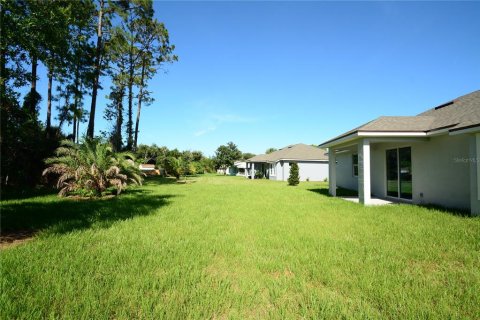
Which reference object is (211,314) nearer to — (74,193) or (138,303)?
(138,303)

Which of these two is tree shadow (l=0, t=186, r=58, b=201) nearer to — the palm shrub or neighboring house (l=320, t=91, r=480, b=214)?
the palm shrub

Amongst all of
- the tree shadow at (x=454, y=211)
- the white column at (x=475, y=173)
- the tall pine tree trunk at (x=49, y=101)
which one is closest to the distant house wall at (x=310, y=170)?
the tree shadow at (x=454, y=211)

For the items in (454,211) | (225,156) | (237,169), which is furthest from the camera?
(225,156)

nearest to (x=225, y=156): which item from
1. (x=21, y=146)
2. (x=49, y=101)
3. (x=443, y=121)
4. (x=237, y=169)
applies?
(x=237, y=169)

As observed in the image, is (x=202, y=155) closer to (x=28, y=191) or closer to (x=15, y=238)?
(x=28, y=191)

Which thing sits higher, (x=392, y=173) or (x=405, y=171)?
(x=405, y=171)

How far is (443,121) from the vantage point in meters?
9.32

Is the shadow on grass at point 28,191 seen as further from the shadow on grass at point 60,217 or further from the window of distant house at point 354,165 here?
the window of distant house at point 354,165

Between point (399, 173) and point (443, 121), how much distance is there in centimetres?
294

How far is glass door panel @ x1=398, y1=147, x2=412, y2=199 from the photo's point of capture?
35.2 feet

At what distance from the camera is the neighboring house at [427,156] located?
305 inches

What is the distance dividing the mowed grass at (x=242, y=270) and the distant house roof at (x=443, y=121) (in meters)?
3.35

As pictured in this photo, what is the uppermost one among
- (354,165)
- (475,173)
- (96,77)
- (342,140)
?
(96,77)

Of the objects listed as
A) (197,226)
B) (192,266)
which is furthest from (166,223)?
(192,266)
